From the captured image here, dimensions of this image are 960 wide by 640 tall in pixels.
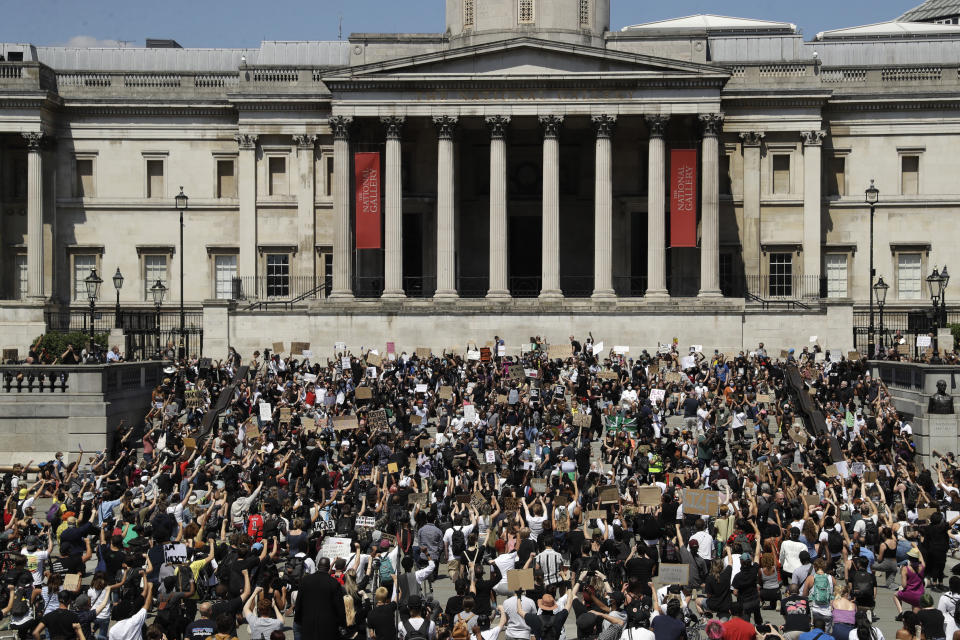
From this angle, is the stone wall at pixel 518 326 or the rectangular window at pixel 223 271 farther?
the rectangular window at pixel 223 271

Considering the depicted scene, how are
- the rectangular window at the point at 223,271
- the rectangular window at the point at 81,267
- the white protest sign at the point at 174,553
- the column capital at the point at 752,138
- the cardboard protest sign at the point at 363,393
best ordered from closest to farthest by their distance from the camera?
the white protest sign at the point at 174,553 → the cardboard protest sign at the point at 363,393 → the column capital at the point at 752,138 → the rectangular window at the point at 223,271 → the rectangular window at the point at 81,267

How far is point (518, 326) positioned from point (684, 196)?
8.91 m

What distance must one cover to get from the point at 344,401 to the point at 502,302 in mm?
14605

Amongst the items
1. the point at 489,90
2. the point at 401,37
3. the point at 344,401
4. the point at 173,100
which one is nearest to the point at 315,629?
the point at 344,401

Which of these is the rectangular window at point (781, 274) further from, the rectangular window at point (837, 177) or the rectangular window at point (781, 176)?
the rectangular window at point (837, 177)

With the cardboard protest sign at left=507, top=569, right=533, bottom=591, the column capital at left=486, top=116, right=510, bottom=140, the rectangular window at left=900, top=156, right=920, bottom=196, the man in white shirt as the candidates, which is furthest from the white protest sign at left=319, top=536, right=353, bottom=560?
the rectangular window at left=900, top=156, right=920, bottom=196

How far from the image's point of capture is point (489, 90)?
52156 millimetres

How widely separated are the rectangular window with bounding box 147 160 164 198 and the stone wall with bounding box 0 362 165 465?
2519 centimetres

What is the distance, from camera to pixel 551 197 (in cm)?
5209

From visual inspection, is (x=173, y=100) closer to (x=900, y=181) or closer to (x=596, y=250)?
(x=596, y=250)

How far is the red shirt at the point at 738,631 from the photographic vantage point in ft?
51.0

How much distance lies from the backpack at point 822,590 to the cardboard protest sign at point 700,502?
410cm

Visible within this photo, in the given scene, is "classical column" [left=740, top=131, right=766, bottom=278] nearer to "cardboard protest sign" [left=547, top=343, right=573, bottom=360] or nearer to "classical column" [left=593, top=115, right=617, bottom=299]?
"classical column" [left=593, top=115, right=617, bottom=299]

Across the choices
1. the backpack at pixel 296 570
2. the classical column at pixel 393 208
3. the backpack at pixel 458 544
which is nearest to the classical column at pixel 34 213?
the classical column at pixel 393 208
